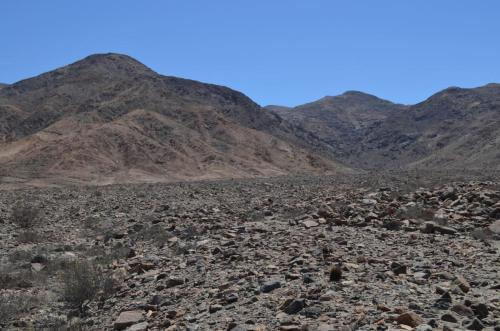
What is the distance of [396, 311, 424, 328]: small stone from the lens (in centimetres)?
623

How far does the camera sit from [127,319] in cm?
807

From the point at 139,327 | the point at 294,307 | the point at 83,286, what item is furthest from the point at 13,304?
the point at 294,307

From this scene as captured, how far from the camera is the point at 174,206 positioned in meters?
22.1

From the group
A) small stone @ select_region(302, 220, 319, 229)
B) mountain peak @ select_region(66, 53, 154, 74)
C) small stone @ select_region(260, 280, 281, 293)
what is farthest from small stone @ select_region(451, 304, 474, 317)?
mountain peak @ select_region(66, 53, 154, 74)

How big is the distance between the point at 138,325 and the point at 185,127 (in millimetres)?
66835

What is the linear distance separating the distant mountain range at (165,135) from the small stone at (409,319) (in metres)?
45.9

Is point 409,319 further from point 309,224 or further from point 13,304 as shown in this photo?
point 309,224

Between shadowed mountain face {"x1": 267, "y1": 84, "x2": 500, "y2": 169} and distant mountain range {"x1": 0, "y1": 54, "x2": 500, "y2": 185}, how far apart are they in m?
0.44

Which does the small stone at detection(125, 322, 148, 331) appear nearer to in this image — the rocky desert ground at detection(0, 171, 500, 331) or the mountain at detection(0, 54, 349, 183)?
the rocky desert ground at detection(0, 171, 500, 331)

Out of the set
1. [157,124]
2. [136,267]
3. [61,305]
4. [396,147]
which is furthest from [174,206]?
[396,147]

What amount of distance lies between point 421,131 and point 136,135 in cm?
8243

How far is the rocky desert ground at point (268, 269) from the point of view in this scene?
712cm

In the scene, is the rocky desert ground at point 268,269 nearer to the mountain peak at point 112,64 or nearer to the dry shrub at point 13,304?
the dry shrub at point 13,304

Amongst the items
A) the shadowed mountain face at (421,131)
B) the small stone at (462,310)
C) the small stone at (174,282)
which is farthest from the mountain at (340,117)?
the small stone at (462,310)
